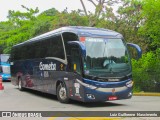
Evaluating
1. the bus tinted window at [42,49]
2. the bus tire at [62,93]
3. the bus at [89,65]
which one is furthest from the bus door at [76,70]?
the bus tinted window at [42,49]

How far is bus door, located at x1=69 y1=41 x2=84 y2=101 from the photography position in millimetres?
13775

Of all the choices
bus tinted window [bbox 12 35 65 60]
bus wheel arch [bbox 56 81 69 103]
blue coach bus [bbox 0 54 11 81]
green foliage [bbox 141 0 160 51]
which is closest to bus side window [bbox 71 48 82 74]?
bus tinted window [bbox 12 35 65 60]

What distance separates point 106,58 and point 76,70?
1.30m

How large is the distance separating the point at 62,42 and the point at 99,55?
2095 millimetres

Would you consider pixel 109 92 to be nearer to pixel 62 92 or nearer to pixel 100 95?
pixel 100 95

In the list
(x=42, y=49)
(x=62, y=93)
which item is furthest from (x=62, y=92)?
(x=42, y=49)

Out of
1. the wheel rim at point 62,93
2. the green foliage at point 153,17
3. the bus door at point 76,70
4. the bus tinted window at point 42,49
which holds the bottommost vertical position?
the wheel rim at point 62,93

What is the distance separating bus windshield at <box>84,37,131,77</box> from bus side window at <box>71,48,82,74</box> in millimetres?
376

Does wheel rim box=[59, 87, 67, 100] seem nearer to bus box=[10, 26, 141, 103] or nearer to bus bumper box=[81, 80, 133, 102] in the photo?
bus box=[10, 26, 141, 103]

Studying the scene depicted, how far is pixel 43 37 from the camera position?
18.2m

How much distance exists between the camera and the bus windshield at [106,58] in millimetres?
13758

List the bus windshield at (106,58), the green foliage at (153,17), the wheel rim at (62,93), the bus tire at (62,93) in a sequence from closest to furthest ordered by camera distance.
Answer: the bus windshield at (106,58) → the bus tire at (62,93) → the wheel rim at (62,93) → the green foliage at (153,17)

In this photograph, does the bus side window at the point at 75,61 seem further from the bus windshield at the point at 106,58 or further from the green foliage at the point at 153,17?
the green foliage at the point at 153,17

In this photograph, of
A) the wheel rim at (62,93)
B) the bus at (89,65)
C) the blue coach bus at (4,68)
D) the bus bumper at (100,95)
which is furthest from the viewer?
the blue coach bus at (4,68)
